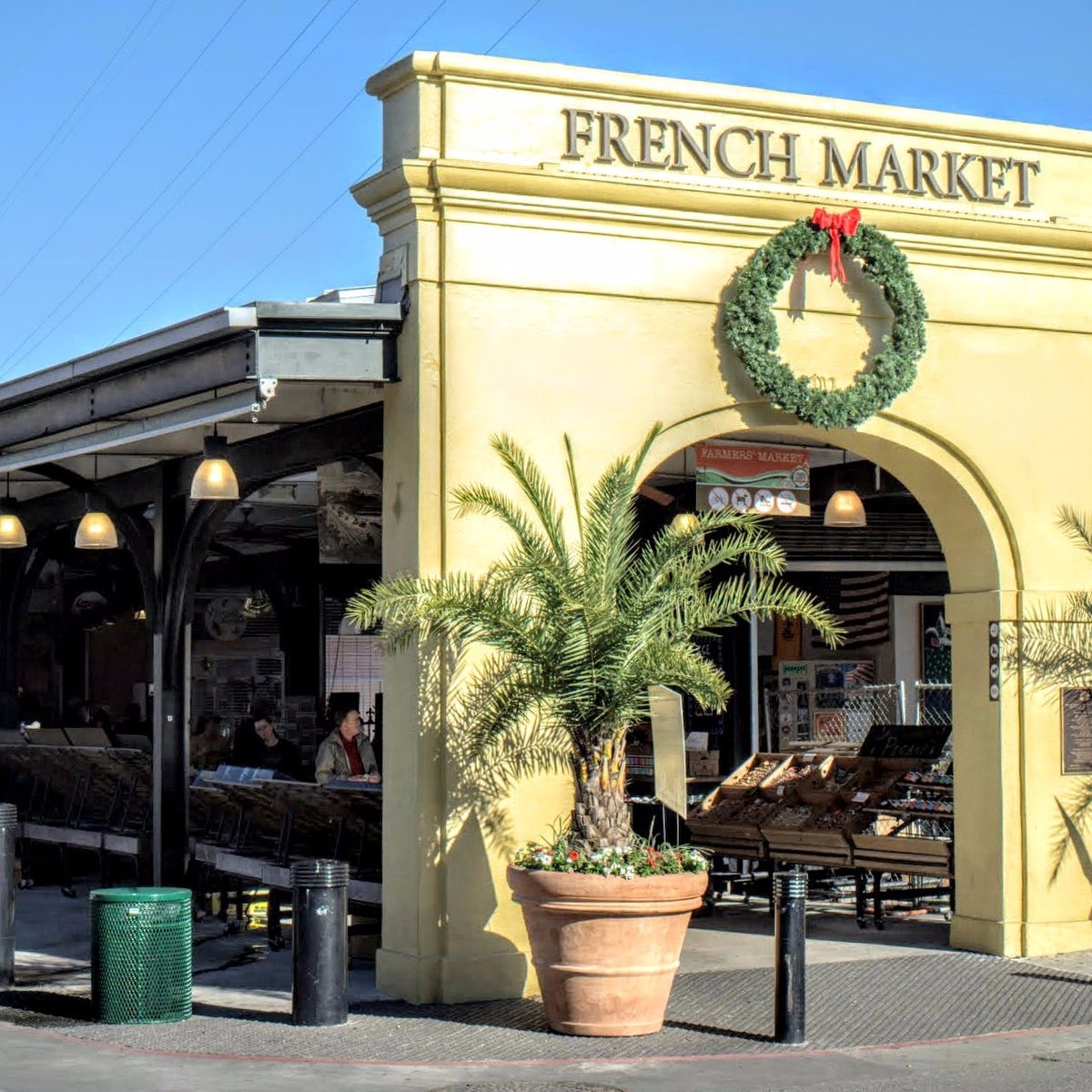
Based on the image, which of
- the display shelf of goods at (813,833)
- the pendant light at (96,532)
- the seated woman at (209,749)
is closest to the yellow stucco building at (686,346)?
the display shelf of goods at (813,833)

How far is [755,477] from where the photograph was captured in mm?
16109

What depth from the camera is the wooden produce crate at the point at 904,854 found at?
536 inches

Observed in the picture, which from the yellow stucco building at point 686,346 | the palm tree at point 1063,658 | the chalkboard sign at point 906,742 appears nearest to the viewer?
the yellow stucco building at point 686,346

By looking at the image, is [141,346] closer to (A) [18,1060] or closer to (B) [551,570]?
(B) [551,570]

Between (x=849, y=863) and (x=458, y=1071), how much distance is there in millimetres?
5346

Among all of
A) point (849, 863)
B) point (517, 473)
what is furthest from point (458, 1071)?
point (849, 863)

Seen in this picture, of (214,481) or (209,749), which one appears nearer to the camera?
(214,481)

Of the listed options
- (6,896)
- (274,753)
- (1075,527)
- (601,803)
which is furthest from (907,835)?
(6,896)

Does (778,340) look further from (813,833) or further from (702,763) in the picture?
(702,763)

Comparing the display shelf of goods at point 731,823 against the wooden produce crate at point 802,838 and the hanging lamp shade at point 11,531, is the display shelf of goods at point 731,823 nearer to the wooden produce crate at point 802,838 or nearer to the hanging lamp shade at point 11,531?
the wooden produce crate at point 802,838

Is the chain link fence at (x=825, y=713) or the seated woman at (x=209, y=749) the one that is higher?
the chain link fence at (x=825, y=713)

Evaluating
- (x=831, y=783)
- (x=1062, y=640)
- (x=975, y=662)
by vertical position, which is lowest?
(x=831, y=783)

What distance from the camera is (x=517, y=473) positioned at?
1123 centimetres

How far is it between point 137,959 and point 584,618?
3.29 m
